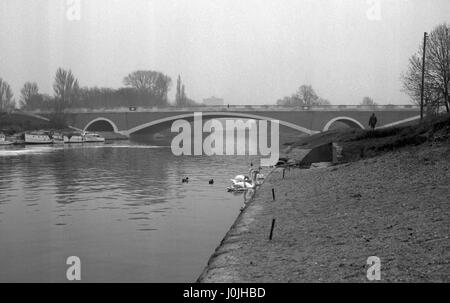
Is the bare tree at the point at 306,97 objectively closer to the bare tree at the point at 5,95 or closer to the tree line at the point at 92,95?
the tree line at the point at 92,95

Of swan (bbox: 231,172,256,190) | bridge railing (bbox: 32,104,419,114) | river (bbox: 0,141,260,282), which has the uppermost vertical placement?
bridge railing (bbox: 32,104,419,114)

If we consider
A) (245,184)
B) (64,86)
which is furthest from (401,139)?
(64,86)

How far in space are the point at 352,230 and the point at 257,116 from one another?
7811 cm

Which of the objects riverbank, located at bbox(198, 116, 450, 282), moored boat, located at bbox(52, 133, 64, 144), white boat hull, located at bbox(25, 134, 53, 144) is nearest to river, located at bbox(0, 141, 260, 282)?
riverbank, located at bbox(198, 116, 450, 282)

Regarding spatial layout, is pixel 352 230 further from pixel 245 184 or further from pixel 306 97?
pixel 306 97

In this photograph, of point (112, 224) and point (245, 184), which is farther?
point (245, 184)

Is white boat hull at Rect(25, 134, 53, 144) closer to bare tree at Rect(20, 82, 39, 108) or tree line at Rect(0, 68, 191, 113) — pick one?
tree line at Rect(0, 68, 191, 113)

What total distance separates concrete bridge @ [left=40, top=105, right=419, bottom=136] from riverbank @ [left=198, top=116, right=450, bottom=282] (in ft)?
206

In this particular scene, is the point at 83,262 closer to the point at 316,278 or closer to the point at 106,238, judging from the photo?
the point at 106,238

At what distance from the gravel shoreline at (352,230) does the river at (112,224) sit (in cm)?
142

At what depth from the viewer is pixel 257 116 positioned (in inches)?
3575

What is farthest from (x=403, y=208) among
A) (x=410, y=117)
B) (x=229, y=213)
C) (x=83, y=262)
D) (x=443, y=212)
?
(x=410, y=117)

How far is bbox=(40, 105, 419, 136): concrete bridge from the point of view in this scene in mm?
83062
